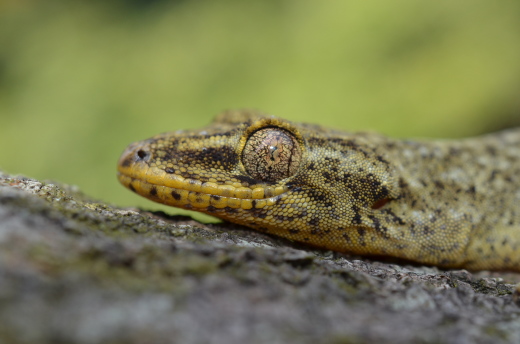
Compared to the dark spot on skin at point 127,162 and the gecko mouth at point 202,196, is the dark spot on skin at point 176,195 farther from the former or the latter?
the dark spot on skin at point 127,162

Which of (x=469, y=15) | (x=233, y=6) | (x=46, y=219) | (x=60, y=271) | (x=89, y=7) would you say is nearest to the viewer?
(x=60, y=271)

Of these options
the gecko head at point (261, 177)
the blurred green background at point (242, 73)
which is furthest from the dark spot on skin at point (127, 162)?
the blurred green background at point (242, 73)

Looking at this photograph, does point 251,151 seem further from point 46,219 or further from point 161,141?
point 46,219

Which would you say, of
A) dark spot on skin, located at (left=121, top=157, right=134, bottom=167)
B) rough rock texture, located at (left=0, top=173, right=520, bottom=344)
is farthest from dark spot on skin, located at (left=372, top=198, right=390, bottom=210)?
dark spot on skin, located at (left=121, top=157, right=134, bottom=167)

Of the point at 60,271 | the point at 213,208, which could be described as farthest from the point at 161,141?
the point at 60,271

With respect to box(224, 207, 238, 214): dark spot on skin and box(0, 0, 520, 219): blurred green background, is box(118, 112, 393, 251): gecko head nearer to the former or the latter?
box(224, 207, 238, 214): dark spot on skin

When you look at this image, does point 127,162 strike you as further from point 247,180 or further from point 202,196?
point 247,180
